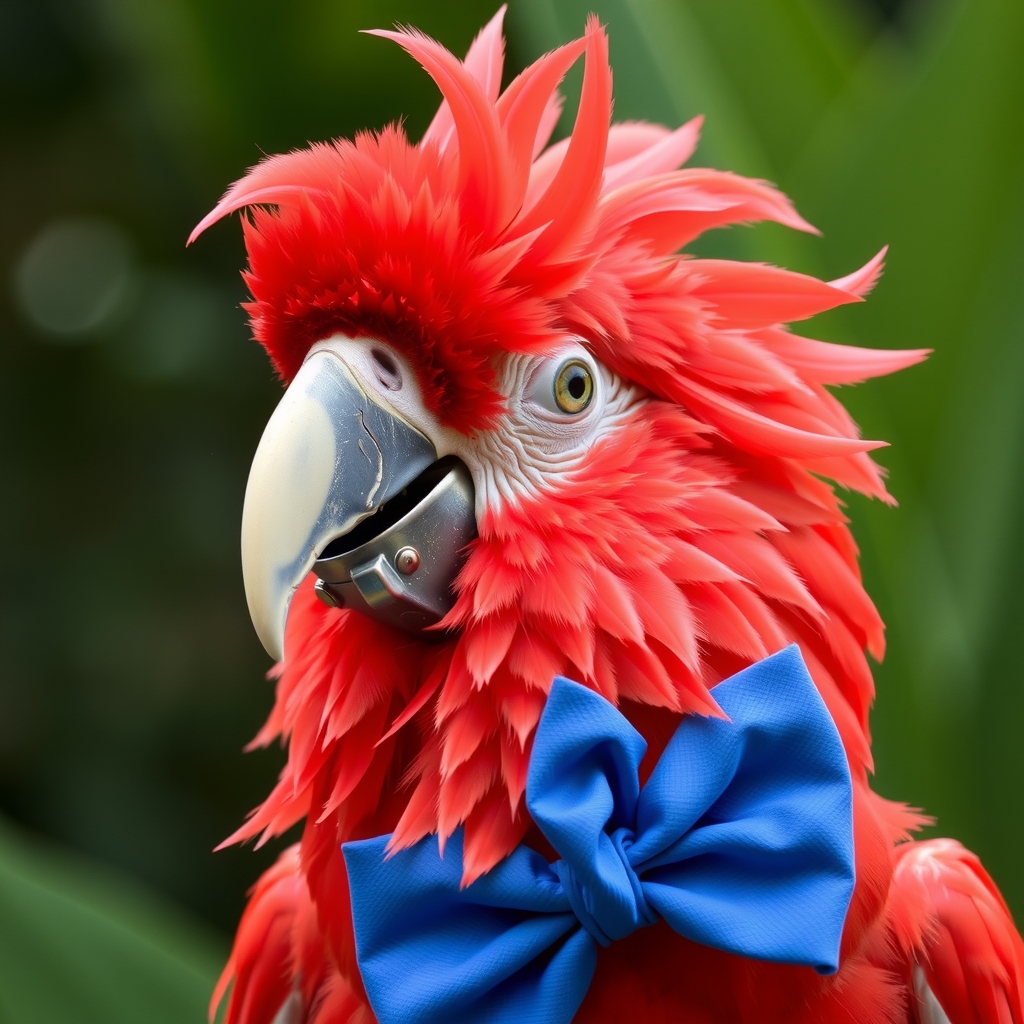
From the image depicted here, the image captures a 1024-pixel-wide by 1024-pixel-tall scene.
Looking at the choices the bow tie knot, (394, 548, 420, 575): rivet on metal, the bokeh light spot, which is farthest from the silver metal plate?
the bokeh light spot

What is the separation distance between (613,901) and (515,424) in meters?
0.23

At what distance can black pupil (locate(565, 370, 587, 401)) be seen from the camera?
0.55 meters

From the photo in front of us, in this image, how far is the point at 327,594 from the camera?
0.55 metres

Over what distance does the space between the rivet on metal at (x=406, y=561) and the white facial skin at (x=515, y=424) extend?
4cm

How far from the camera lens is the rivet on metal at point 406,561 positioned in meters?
0.53

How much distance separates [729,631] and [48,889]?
61 centimetres

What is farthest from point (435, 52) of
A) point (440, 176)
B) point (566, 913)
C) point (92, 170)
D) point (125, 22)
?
point (92, 170)

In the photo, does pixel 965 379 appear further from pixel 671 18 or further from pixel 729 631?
pixel 729 631

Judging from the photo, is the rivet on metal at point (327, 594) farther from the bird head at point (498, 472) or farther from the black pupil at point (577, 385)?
the black pupil at point (577, 385)

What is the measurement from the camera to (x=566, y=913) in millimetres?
512

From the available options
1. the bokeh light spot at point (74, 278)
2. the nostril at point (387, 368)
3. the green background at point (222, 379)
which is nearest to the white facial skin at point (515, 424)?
the nostril at point (387, 368)

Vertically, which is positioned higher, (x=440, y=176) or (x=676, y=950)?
(x=440, y=176)

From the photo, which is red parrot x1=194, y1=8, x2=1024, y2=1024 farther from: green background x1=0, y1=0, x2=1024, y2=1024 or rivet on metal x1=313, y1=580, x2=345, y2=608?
green background x1=0, y1=0, x2=1024, y2=1024

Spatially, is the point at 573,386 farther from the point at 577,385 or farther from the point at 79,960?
the point at 79,960
